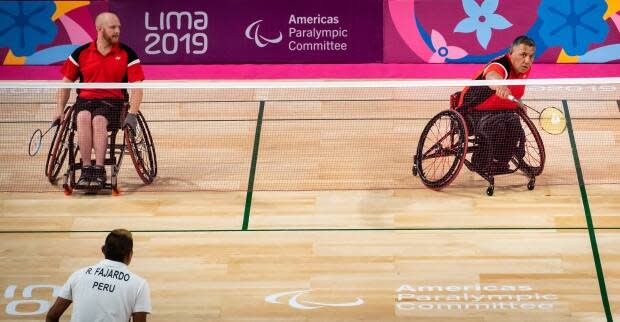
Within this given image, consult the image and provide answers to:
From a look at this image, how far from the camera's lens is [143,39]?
44.8 feet

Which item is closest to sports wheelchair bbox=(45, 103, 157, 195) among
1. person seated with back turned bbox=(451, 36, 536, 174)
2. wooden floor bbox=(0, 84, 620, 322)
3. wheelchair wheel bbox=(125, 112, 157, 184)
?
wheelchair wheel bbox=(125, 112, 157, 184)

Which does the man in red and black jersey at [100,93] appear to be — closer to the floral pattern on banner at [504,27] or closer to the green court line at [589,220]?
the floral pattern on banner at [504,27]

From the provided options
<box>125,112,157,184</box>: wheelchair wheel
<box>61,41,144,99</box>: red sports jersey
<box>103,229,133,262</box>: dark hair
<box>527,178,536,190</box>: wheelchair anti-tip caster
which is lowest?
<box>103,229,133,262</box>: dark hair

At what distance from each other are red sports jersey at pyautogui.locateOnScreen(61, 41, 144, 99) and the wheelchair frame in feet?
8.74

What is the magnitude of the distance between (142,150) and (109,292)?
4604 mm

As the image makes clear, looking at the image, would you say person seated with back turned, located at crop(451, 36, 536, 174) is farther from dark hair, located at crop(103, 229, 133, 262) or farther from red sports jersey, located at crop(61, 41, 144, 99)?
dark hair, located at crop(103, 229, 133, 262)

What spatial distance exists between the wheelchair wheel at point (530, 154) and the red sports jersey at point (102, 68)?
3.46m

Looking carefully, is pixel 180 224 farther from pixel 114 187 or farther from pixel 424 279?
pixel 424 279

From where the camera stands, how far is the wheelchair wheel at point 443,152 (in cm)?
1076

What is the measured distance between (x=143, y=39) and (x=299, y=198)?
11.9 ft

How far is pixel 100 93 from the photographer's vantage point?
10969mm

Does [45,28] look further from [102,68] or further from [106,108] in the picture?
[106,108]

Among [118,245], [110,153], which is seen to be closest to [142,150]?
[110,153]

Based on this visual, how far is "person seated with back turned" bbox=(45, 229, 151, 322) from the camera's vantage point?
7.03 meters
